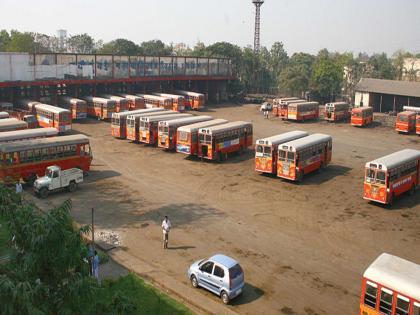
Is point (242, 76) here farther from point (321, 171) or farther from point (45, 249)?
point (45, 249)

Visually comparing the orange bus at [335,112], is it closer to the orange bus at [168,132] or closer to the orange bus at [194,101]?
the orange bus at [194,101]

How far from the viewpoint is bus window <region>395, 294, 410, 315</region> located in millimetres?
14062

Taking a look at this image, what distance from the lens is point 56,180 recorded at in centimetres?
2939

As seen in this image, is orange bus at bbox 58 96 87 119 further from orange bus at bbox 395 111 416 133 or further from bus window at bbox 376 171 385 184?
bus window at bbox 376 171 385 184

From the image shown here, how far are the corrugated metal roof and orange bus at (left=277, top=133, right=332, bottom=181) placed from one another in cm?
4213

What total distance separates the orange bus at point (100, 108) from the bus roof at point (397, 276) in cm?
4766

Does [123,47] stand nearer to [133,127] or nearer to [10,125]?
[133,127]

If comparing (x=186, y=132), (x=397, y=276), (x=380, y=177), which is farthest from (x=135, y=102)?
(x=397, y=276)

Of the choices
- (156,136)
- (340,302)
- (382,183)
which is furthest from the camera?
(156,136)

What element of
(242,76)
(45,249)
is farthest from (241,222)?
(242,76)

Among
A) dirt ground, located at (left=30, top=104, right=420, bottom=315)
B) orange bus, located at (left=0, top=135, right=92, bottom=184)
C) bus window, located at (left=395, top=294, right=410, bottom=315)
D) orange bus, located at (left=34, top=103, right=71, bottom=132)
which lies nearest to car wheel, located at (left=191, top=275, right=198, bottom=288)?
dirt ground, located at (left=30, top=104, right=420, bottom=315)

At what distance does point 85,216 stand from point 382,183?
1772cm

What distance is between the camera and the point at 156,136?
Answer: 4444 centimetres

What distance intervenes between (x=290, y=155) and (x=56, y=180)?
15.9 meters
